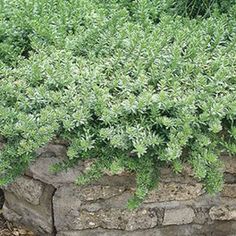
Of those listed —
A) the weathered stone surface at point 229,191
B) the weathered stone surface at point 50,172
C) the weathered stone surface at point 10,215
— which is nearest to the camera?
the weathered stone surface at point 50,172

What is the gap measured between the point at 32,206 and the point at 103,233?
1.15 feet

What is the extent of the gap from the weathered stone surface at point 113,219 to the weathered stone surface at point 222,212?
0.25 m

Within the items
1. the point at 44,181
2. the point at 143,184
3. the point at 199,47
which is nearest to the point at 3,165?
the point at 44,181

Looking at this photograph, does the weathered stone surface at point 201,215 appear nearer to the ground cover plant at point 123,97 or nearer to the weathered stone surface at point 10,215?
the ground cover plant at point 123,97

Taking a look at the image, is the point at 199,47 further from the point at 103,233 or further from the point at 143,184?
the point at 103,233

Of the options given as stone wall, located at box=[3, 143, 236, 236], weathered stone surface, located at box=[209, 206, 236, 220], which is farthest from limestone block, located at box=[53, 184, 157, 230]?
weathered stone surface, located at box=[209, 206, 236, 220]

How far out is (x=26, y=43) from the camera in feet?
7.88

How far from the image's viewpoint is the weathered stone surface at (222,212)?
7.53ft

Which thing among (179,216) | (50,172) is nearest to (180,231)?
(179,216)

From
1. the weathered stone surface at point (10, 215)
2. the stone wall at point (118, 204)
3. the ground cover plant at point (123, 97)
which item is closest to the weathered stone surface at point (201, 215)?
the stone wall at point (118, 204)

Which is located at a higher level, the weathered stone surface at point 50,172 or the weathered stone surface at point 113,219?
the weathered stone surface at point 50,172

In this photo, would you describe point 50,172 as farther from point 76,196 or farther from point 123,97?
point 123,97

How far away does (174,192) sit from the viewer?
2189 mm

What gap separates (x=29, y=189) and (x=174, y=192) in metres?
0.63
